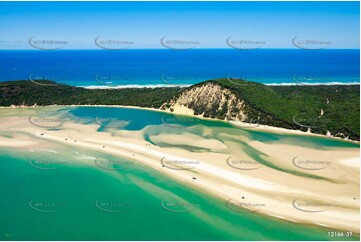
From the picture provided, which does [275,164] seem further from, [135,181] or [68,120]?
[68,120]

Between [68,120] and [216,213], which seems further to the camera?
[68,120]

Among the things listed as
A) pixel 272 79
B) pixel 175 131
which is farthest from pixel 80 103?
pixel 272 79

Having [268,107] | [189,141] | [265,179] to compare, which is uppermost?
[268,107]

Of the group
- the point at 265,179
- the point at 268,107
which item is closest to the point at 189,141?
the point at 265,179

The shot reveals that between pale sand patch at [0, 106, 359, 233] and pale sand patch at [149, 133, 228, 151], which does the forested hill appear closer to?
pale sand patch at [0, 106, 359, 233]

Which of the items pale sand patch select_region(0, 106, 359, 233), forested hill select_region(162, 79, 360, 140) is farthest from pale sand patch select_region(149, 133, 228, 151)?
forested hill select_region(162, 79, 360, 140)

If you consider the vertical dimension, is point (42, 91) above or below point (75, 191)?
above

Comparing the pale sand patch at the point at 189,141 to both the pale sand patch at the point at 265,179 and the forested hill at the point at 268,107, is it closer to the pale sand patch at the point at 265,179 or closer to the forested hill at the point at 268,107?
the pale sand patch at the point at 265,179

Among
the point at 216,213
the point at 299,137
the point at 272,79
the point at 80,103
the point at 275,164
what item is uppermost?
the point at 272,79

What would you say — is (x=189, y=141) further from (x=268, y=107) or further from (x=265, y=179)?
(x=268, y=107)
